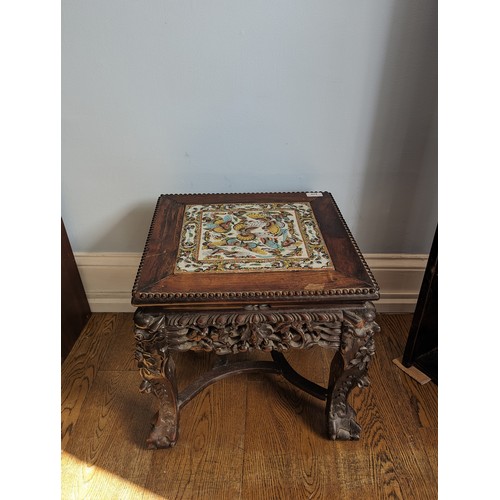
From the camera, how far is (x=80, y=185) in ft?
5.18

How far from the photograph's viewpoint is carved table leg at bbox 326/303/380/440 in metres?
1.13

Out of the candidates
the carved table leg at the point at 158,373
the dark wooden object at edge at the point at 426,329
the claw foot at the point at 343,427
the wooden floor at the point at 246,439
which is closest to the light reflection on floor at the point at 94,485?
the wooden floor at the point at 246,439

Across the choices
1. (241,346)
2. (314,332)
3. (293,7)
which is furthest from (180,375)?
(293,7)

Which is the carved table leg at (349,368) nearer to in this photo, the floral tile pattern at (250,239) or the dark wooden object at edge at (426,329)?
the floral tile pattern at (250,239)

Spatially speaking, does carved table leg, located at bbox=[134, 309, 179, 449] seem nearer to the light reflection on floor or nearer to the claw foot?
the light reflection on floor

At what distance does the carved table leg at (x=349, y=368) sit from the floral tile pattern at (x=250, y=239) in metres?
0.15

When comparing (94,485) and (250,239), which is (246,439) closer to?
(94,485)

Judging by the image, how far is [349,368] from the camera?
3.99ft

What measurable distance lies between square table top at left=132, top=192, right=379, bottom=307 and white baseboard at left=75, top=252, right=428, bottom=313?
0.38 m

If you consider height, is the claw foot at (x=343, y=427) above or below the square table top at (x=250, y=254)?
below

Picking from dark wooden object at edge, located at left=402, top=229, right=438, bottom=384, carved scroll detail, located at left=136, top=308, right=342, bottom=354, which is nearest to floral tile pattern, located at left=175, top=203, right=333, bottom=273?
carved scroll detail, located at left=136, top=308, right=342, bottom=354

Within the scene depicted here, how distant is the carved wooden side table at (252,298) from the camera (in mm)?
1100

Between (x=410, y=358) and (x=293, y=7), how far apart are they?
1112 mm

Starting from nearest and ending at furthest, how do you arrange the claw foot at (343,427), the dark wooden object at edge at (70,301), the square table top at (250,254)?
the square table top at (250,254), the claw foot at (343,427), the dark wooden object at edge at (70,301)
